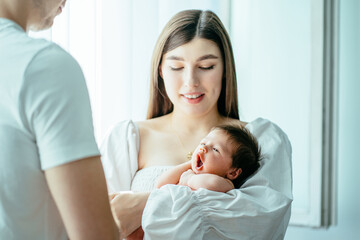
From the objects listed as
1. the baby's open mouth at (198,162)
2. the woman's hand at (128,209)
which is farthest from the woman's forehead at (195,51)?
the woman's hand at (128,209)

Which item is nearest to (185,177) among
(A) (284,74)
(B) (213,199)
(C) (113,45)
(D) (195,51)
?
(B) (213,199)

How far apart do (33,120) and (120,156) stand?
1.08 metres

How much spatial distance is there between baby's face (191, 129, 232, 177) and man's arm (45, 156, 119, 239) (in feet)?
2.82

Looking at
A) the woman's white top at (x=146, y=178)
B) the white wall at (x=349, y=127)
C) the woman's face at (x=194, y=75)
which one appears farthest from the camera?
the white wall at (x=349, y=127)

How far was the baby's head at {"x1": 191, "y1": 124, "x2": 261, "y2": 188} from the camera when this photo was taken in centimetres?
159

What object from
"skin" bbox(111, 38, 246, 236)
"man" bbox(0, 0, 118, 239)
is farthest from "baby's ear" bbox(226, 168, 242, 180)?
A: "man" bbox(0, 0, 118, 239)

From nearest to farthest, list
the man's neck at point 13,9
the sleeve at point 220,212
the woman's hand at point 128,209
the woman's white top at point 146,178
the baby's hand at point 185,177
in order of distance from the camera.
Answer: the man's neck at point 13,9
the sleeve at point 220,212
the woman's hand at point 128,209
the baby's hand at point 185,177
the woman's white top at point 146,178

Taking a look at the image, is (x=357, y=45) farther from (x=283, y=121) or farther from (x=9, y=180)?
(x=9, y=180)

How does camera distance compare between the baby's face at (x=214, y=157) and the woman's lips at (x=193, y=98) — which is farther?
the woman's lips at (x=193, y=98)

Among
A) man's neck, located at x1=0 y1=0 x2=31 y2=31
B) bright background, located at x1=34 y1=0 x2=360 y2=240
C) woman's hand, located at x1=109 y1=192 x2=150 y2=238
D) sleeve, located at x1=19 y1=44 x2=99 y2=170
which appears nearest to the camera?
sleeve, located at x1=19 y1=44 x2=99 y2=170

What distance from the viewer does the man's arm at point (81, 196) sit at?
2.35 ft

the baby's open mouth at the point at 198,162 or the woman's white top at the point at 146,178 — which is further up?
the baby's open mouth at the point at 198,162

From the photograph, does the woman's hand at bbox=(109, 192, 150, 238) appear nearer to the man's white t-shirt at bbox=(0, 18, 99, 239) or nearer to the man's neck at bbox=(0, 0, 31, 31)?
the man's white t-shirt at bbox=(0, 18, 99, 239)

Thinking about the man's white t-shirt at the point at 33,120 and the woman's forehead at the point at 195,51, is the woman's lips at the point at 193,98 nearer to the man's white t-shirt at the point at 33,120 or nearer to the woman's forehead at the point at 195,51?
the woman's forehead at the point at 195,51
